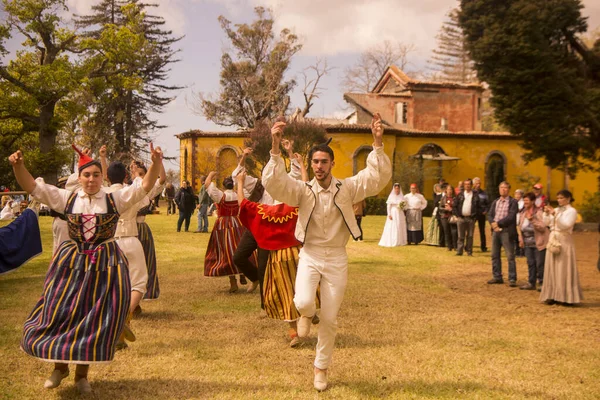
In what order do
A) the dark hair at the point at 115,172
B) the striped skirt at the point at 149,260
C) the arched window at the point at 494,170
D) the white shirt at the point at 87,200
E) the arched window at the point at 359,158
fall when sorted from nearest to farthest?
the white shirt at the point at 87,200 < the dark hair at the point at 115,172 < the striped skirt at the point at 149,260 < the arched window at the point at 359,158 < the arched window at the point at 494,170

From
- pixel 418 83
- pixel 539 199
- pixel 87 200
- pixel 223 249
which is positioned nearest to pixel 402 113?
pixel 418 83

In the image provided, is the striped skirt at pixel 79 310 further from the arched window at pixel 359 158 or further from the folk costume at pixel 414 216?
the arched window at pixel 359 158

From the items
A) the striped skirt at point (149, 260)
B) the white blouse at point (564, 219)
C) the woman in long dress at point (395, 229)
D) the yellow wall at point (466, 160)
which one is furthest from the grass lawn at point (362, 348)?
the yellow wall at point (466, 160)

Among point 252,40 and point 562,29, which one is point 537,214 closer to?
point 562,29

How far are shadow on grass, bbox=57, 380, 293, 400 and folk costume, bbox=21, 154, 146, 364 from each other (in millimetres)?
513

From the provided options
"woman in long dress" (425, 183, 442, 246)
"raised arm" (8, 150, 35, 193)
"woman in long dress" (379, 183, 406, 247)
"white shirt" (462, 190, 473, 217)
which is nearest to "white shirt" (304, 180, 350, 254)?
"raised arm" (8, 150, 35, 193)

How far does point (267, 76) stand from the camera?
49938 mm

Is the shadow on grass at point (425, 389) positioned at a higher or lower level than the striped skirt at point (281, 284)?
lower

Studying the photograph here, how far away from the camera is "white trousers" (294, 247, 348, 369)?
17.4ft

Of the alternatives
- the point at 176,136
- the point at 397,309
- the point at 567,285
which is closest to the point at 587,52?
the point at 567,285

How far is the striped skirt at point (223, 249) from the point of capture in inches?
389

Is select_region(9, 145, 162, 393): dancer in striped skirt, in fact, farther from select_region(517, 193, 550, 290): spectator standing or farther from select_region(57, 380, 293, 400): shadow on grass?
select_region(517, 193, 550, 290): spectator standing

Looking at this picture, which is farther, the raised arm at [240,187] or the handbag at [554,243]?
the handbag at [554,243]

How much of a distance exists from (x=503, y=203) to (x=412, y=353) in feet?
19.4
